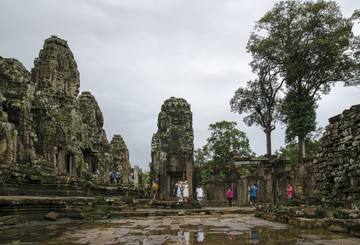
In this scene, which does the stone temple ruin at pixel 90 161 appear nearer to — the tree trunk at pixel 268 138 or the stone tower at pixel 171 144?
the stone tower at pixel 171 144

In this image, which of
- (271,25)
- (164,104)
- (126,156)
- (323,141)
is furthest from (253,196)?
(126,156)

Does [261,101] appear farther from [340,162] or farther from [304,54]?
[340,162]

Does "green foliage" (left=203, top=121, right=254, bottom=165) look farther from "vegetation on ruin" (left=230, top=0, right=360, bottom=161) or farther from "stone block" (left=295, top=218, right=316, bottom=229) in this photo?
"stone block" (left=295, top=218, right=316, bottom=229)

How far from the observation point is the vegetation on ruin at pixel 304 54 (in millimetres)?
28875

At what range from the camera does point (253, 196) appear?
20.1 metres

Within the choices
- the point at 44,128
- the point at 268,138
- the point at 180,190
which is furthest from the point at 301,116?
the point at 44,128

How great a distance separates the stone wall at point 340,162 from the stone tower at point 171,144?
38.3 ft

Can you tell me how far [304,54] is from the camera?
97.8 feet

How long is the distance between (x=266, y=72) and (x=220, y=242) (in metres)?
29.9

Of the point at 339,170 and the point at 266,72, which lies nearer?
the point at 339,170

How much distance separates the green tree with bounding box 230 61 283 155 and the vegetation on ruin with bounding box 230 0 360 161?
0.48 feet

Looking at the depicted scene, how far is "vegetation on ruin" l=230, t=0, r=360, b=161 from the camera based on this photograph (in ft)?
94.7

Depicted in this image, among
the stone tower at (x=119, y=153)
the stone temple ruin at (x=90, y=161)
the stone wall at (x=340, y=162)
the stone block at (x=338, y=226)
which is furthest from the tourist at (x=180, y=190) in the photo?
the stone tower at (x=119, y=153)

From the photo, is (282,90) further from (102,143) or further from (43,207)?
(43,207)
